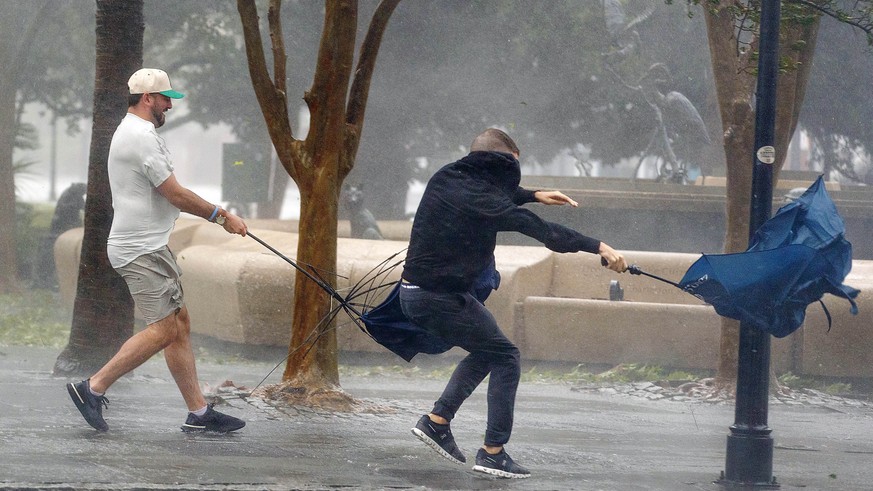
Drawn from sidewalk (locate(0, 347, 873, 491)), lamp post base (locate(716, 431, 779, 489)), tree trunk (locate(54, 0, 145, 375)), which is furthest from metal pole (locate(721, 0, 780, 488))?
tree trunk (locate(54, 0, 145, 375))

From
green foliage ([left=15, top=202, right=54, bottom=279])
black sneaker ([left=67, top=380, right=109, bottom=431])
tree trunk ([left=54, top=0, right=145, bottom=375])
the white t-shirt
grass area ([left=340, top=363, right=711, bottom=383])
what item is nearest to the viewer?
the white t-shirt

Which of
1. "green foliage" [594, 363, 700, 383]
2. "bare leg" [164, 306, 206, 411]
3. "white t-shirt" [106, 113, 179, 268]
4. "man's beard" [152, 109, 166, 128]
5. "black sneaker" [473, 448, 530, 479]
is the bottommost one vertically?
"black sneaker" [473, 448, 530, 479]

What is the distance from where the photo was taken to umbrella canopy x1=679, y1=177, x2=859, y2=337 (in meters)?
5.51

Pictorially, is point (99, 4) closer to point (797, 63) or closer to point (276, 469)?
point (276, 469)

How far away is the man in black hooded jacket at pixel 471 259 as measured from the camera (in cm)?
546

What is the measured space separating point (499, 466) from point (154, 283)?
2052 mm

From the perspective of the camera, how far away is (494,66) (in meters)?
19.2

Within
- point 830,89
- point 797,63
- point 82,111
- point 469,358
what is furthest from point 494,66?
point 469,358

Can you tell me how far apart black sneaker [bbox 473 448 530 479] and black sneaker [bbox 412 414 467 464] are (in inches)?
7.4

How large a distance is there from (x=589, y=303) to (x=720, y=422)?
206cm

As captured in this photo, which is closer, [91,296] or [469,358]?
[469,358]

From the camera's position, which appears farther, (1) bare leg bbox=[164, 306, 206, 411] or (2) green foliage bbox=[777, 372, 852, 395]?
(2) green foliage bbox=[777, 372, 852, 395]

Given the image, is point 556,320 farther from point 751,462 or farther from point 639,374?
point 751,462

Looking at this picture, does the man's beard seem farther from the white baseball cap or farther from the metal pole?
the metal pole
